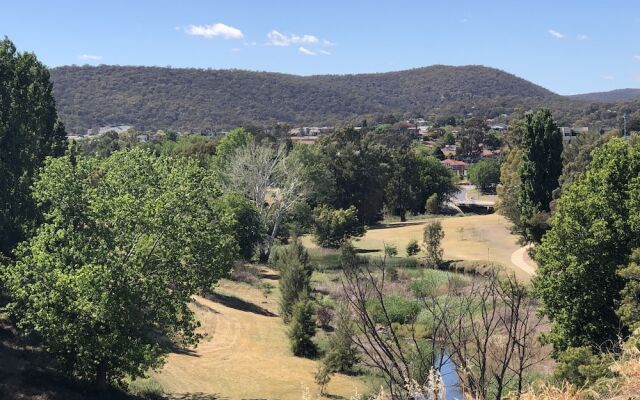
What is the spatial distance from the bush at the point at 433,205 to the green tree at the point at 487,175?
2343 centimetres

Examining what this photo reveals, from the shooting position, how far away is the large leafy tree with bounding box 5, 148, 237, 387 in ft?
53.5

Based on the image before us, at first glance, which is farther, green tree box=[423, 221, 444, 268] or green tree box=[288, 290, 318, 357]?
green tree box=[423, 221, 444, 268]

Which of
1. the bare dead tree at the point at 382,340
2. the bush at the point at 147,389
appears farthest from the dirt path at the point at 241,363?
the bare dead tree at the point at 382,340

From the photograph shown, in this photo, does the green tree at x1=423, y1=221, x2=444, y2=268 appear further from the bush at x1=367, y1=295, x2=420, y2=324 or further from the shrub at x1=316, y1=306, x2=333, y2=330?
the shrub at x1=316, y1=306, x2=333, y2=330

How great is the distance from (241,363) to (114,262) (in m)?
9.18

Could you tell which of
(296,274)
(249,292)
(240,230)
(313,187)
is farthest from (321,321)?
(313,187)

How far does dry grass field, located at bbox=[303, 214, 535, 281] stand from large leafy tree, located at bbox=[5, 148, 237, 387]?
2792cm

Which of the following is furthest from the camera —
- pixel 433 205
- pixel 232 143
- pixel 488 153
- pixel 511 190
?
pixel 488 153

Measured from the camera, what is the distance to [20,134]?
24.0 meters

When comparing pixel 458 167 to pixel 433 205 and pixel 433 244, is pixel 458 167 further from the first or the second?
pixel 433 244

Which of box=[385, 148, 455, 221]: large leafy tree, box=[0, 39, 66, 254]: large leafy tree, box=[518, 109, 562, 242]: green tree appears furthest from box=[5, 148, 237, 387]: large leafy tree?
box=[385, 148, 455, 221]: large leafy tree

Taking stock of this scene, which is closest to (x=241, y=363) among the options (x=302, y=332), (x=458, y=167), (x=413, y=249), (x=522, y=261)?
(x=302, y=332)

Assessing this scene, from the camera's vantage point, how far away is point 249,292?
3750cm

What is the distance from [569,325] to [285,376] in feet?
34.2
